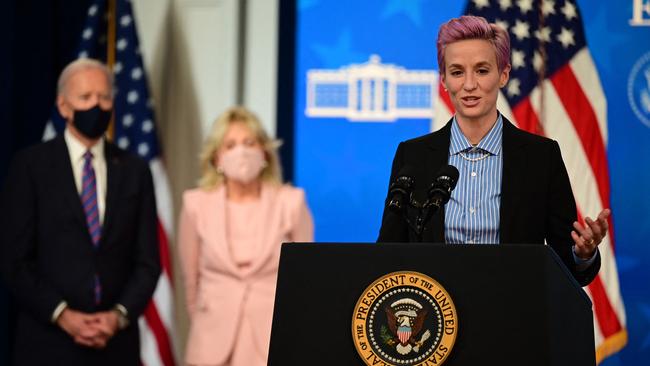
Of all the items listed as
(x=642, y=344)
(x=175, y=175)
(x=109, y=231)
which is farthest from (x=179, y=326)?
(x=642, y=344)

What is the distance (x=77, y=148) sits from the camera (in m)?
4.15

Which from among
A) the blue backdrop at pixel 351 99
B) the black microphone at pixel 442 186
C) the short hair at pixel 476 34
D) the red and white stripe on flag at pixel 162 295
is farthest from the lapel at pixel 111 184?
the black microphone at pixel 442 186

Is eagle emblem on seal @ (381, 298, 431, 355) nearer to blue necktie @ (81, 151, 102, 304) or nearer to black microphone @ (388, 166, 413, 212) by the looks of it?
black microphone @ (388, 166, 413, 212)

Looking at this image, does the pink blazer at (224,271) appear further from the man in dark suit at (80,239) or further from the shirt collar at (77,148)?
the shirt collar at (77,148)

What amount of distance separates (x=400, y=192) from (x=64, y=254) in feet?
7.55

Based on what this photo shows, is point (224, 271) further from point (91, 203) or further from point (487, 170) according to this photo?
point (487, 170)

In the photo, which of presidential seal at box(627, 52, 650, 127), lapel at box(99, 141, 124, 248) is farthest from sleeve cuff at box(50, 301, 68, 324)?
presidential seal at box(627, 52, 650, 127)

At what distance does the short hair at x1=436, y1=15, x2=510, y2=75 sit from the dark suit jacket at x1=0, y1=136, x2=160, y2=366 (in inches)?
87.0

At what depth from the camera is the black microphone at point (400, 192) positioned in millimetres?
1955

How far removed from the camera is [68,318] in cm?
386

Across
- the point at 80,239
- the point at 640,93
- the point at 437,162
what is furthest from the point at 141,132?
the point at 437,162

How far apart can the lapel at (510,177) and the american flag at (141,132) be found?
381 cm

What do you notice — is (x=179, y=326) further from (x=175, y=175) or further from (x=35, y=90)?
(x=35, y=90)

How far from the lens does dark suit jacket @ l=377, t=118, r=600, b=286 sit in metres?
2.12
